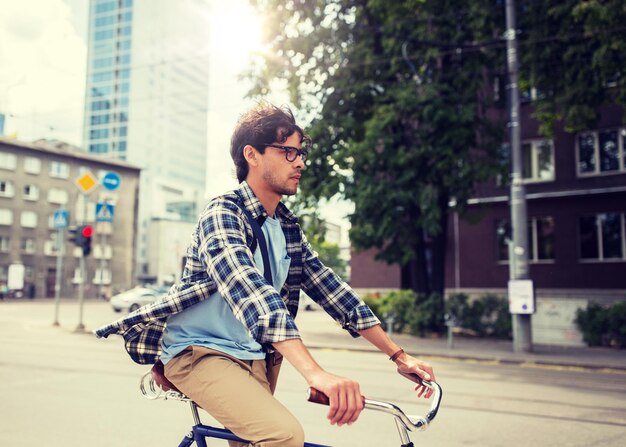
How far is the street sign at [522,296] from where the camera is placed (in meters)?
13.9

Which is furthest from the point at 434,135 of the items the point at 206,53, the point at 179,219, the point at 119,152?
the point at 119,152

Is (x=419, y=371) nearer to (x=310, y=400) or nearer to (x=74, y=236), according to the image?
(x=310, y=400)

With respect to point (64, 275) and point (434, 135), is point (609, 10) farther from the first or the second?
point (64, 275)

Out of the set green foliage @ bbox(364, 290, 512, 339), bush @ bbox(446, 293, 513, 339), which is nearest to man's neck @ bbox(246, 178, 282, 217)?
green foliage @ bbox(364, 290, 512, 339)

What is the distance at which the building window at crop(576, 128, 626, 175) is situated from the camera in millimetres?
21375

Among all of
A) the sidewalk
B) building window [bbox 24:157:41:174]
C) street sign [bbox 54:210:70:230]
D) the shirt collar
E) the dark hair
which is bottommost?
the sidewalk

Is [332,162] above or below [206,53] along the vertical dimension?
below

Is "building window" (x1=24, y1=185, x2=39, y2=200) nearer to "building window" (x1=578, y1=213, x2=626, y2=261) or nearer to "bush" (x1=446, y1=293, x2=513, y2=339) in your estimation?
"bush" (x1=446, y1=293, x2=513, y2=339)

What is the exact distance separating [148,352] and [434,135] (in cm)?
1465

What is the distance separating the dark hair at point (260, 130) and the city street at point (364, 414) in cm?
152

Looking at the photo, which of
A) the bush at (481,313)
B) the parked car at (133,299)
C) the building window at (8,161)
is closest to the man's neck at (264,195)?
the bush at (481,313)

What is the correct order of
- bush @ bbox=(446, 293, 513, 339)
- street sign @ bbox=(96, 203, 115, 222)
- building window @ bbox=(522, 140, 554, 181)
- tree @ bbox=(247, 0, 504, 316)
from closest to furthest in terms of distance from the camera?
tree @ bbox=(247, 0, 504, 316) < bush @ bbox=(446, 293, 513, 339) < street sign @ bbox=(96, 203, 115, 222) < building window @ bbox=(522, 140, 554, 181)

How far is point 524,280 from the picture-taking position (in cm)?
1405

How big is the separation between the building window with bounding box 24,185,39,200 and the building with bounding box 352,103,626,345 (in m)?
45.5
